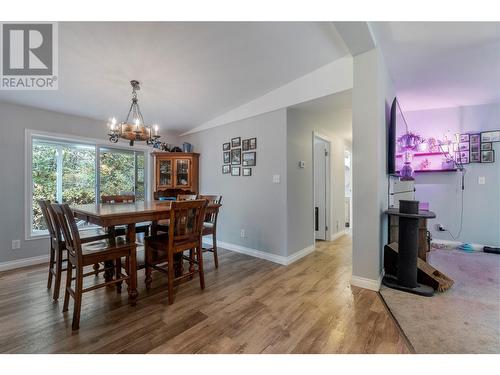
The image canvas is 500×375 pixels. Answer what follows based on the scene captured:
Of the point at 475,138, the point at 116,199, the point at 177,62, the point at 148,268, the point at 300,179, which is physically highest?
the point at 177,62

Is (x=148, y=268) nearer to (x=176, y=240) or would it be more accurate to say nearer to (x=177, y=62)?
(x=176, y=240)

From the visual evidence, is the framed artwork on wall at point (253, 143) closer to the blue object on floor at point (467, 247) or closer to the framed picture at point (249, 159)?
the framed picture at point (249, 159)

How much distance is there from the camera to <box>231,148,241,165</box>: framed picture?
11.7 feet

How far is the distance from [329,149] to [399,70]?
179 cm

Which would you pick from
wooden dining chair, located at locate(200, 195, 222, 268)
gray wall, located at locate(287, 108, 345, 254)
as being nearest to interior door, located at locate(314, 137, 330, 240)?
gray wall, located at locate(287, 108, 345, 254)

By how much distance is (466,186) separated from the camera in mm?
3639

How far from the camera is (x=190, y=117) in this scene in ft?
12.6

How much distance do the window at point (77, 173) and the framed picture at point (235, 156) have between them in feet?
5.69

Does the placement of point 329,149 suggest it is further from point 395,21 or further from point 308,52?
point 395,21

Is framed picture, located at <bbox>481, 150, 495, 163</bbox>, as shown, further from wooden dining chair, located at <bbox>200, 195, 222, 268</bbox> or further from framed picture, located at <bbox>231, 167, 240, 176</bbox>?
wooden dining chair, located at <bbox>200, 195, 222, 268</bbox>

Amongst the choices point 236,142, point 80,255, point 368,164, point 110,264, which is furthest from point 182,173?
point 368,164

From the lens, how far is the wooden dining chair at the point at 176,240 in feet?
6.46

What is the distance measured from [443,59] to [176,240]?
3275mm
